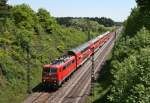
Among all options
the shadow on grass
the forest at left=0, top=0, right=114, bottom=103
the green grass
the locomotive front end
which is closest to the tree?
the forest at left=0, top=0, right=114, bottom=103

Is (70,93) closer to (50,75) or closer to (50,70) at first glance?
(50,75)

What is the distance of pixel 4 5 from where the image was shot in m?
74.6

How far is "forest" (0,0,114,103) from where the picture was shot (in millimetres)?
52938

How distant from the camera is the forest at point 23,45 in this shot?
52938 mm

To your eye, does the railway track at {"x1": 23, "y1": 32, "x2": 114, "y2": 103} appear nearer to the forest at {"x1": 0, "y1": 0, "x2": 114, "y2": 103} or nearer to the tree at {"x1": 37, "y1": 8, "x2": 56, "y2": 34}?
the forest at {"x1": 0, "y1": 0, "x2": 114, "y2": 103}

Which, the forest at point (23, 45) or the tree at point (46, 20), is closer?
the forest at point (23, 45)

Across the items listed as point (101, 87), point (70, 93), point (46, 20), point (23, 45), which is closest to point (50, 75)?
point (70, 93)

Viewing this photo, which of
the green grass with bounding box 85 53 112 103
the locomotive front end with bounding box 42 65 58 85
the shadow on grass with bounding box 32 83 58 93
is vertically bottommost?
the green grass with bounding box 85 53 112 103

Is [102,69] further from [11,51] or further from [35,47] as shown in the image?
[11,51]

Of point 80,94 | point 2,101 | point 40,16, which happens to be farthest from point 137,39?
point 40,16

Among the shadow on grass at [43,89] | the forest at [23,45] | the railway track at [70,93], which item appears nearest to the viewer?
the railway track at [70,93]

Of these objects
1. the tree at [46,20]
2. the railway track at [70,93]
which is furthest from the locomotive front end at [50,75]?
the tree at [46,20]

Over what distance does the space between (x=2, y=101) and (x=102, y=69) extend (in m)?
32.4

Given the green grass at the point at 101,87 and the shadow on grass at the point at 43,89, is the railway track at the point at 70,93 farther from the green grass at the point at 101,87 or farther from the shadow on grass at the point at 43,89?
the green grass at the point at 101,87
